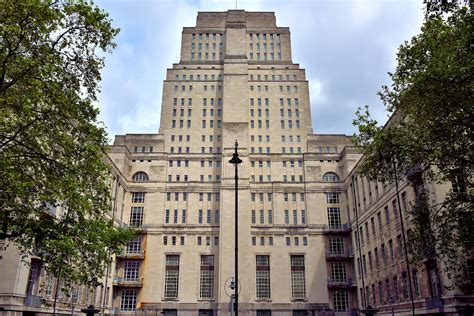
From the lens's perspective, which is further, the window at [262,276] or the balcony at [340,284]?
the window at [262,276]

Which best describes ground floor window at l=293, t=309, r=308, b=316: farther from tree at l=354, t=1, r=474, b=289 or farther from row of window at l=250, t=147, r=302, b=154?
tree at l=354, t=1, r=474, b=289

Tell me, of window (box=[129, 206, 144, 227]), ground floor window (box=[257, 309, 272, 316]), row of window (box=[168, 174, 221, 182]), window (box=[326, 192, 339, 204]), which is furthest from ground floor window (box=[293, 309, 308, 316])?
window (box=[129, 206, 144, 227])

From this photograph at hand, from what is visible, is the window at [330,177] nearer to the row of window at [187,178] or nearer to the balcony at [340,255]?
the balcony at [340,255]

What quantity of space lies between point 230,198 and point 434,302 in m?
34.0

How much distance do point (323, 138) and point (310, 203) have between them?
13.1 metres

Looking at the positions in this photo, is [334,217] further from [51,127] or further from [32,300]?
[51,127]

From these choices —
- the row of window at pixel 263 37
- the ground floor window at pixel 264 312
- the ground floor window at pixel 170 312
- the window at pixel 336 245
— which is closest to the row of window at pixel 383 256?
the window at pixel 336 245

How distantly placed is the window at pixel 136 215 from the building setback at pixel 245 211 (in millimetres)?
151

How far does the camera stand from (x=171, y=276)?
2260 inches

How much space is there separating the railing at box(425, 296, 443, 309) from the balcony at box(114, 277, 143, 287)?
37.2 m

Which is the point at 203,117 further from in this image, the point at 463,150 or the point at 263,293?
the point at 463,150

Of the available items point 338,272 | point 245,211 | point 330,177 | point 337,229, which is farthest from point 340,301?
point 330,177

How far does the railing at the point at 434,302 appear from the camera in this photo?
30.4 metres

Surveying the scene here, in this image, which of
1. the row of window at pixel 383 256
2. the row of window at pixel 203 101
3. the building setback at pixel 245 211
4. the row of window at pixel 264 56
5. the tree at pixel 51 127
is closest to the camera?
the tree at pixel 51 127
